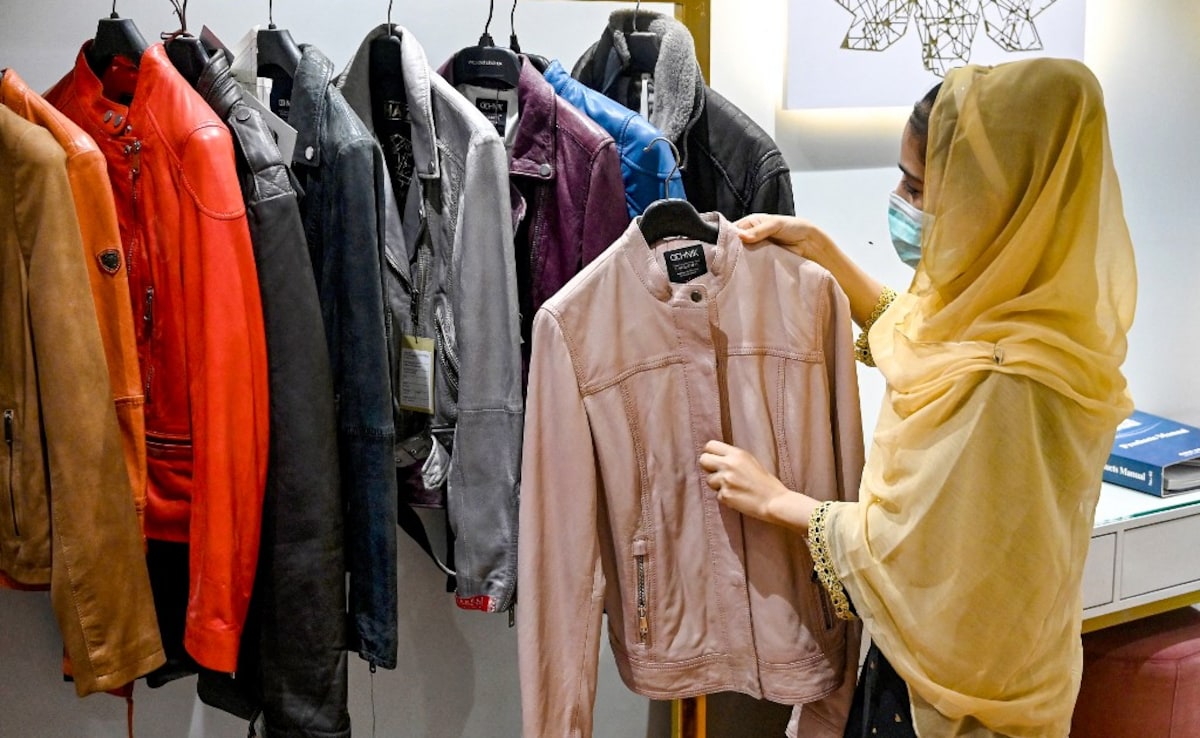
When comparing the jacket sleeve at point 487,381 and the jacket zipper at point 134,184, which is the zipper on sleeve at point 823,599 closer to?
the jacket sleeve at point 487,381

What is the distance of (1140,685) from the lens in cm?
250

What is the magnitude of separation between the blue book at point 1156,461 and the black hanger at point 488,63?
5.35 ft

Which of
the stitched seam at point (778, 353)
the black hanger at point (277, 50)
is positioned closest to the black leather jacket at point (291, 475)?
the black hanger at point (277, 50)

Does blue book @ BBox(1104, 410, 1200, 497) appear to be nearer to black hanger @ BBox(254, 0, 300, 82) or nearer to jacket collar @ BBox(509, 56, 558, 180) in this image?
jacket collar @ BBox(509, 56, 558, 180)

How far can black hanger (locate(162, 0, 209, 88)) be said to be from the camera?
1757mm

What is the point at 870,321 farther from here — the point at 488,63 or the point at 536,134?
the point at 488,63

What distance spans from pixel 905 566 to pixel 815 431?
294mm

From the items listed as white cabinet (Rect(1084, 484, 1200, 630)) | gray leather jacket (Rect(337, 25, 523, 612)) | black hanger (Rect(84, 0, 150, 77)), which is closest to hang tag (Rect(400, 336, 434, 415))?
gray leather jacket (Rect(337, 25, 523, 612))

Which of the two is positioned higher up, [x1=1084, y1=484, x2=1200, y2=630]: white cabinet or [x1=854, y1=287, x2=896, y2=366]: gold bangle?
[x1=854, y1=287, x2=896, y2=366]: gold bangle

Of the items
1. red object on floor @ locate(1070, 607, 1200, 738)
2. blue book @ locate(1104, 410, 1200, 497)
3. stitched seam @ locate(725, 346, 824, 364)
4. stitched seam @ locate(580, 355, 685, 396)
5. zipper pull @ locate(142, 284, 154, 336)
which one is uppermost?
zipper pull @ locate(142, 284, 154, 336)

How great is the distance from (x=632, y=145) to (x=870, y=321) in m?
0.50

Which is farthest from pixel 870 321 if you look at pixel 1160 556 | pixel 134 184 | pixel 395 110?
pixel 134 184

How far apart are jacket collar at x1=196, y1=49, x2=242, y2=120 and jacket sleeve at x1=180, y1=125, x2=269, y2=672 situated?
8 centimetres

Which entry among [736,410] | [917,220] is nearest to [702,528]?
[736,410]
